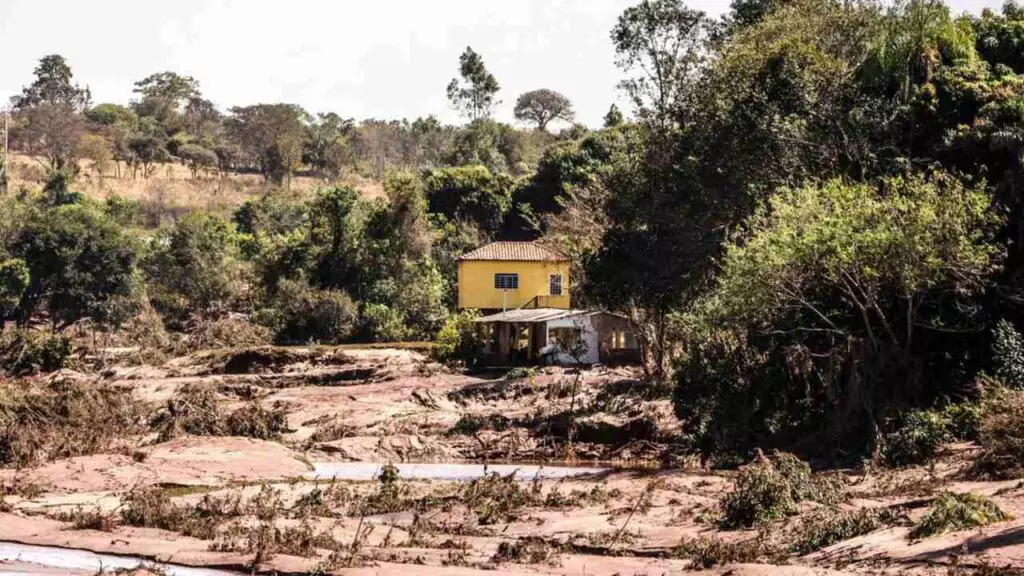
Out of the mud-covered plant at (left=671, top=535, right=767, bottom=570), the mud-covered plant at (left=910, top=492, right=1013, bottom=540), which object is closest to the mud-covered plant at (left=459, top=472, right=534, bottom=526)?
the mud-covered plant at (left=671, top=535, right=767, bottom=570)

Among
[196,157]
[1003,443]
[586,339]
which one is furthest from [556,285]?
[196,157]

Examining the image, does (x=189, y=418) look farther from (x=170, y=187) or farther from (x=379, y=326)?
(x=170, y=187)

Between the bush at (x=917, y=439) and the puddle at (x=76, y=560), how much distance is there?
14733mm

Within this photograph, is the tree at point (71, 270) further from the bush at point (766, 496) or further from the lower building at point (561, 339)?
the bush at point (766, 496)

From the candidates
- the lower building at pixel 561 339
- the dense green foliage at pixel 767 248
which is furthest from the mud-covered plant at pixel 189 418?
the lower building at pixel 561 339

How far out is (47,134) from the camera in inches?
4220

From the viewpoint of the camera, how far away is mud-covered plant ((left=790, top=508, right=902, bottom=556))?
63.7 feet

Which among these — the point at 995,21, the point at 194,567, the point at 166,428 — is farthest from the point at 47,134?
the point at 194,567

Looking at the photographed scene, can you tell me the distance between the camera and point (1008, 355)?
2819 cm

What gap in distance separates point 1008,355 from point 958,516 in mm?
11112

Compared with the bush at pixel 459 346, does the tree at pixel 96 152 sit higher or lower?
higher

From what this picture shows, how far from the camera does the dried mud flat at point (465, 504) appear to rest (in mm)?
18969

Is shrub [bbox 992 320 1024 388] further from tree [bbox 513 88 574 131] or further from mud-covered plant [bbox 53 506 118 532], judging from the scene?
tree [bbox 513 88 574 131]

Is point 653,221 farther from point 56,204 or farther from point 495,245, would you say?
point 56,204
